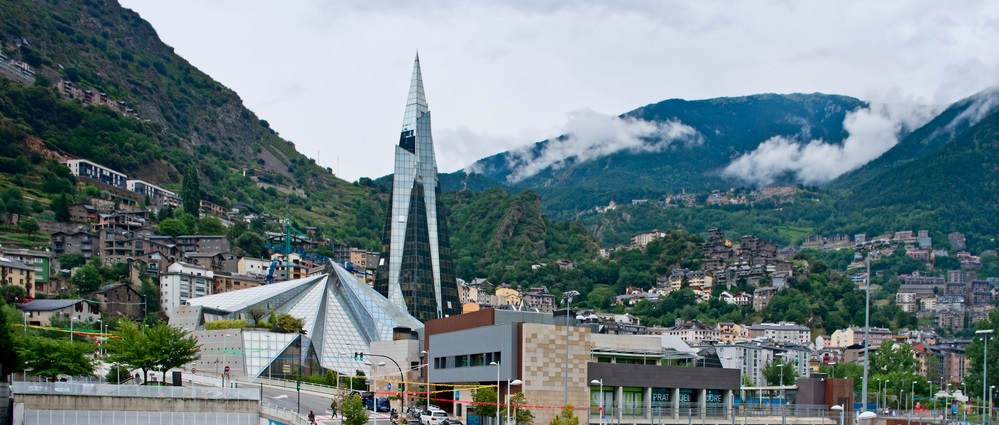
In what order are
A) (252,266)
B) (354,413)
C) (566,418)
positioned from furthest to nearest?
1. (252,266)
2. (566,418)
3. (354,413)

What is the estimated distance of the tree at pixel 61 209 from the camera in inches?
6619

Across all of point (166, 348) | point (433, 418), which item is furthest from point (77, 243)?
point (433, 418)

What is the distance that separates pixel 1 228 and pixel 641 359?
108m

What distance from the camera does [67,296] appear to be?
137500 mm

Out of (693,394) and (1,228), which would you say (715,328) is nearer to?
(1,228)

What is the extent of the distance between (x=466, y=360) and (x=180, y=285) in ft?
285

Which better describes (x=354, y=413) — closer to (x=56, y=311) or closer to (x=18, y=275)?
(x=56, y=311)

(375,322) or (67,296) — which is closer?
(375,322)

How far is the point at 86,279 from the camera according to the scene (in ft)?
471

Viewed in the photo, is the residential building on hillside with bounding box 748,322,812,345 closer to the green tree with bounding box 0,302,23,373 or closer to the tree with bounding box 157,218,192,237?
the tree with bounding box 157,218,192,237

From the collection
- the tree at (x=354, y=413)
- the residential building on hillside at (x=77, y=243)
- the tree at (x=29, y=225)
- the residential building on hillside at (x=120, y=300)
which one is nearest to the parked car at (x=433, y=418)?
the tree at (x=354, y=413)

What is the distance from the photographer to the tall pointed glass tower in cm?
15325

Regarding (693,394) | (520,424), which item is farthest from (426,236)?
(520,424)

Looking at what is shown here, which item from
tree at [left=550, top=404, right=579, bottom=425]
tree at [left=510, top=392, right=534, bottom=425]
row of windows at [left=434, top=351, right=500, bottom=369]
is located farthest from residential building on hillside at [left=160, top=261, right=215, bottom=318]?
tree at [left=550, top=404, right=579, bottom=425]
